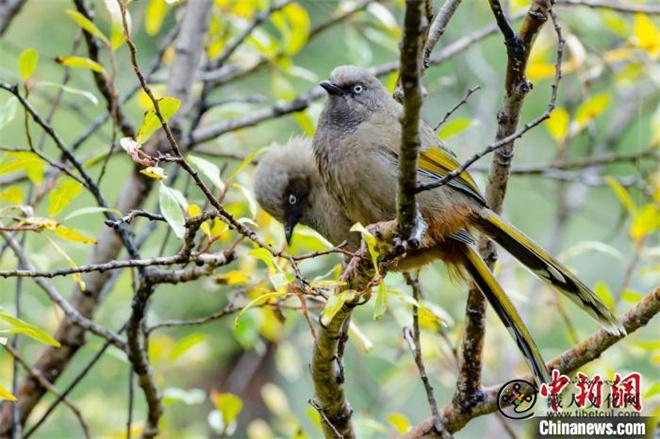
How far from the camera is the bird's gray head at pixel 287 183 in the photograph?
4875 mm

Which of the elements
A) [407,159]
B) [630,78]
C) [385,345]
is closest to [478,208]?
[407,159]

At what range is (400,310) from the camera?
3885 millimetres

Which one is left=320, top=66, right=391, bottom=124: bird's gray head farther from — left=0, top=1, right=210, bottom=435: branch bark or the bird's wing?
left=0, top=1, right=210, bottom=435: branch bark

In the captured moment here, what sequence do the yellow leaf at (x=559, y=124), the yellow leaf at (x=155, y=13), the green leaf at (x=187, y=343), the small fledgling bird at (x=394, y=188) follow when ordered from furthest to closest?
the yellow leaf at (x=559, y=124) → the yellow leaf at (x=155, y=13) → the green leaf at (x=187, y=343) → the small fledgling bird at (x=394, y=188)

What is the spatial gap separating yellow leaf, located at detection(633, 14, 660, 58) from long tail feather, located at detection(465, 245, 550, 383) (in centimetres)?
192

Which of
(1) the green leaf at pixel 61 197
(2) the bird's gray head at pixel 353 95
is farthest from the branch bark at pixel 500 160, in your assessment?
(1) the green leaf at pixel 61 197

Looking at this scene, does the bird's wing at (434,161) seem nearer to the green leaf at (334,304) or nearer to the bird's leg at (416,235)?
the bird's leg at (416,235)

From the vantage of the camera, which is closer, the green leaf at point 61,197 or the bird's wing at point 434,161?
the green leaf at point 61,197

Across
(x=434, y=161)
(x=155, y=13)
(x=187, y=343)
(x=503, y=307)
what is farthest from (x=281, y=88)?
(x=503, y=307)

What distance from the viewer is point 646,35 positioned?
4.57m

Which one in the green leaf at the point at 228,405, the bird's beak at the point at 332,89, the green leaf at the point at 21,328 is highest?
the bird's beak at the point at 332,89

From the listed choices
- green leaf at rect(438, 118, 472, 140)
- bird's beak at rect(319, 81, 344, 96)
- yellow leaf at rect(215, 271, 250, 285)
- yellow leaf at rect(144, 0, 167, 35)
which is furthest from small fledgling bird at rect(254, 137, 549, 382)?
yellow leaf at rect(144, 0, 167, 35)

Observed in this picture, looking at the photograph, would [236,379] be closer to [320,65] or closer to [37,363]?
[320,65]

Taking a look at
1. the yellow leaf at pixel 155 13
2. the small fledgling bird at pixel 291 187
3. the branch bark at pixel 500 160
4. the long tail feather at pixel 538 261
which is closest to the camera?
the branch bark at pixel 500 160
